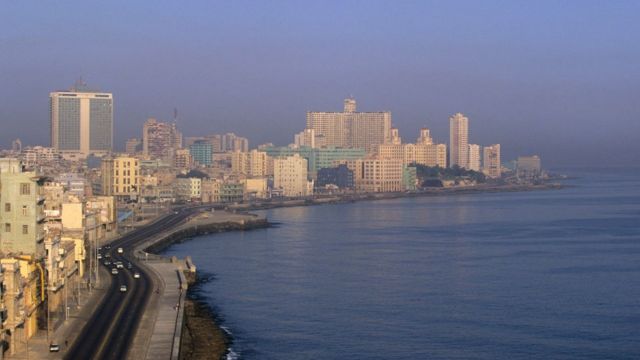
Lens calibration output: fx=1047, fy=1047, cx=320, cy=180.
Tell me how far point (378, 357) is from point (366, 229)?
19225 millimetres

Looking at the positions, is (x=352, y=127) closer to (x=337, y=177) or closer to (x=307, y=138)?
(x=307, y=138)

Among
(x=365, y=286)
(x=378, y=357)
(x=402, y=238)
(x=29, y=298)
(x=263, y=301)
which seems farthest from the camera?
(x=402, y=238)

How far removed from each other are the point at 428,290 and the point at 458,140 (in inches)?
2815

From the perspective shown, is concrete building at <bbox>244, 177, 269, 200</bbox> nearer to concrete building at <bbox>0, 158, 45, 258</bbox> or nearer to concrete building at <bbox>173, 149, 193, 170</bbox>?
concrete building at <bbox>173, 149, 193, 170</bbox>

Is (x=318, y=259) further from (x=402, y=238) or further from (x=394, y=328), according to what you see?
(x=394, y=328)

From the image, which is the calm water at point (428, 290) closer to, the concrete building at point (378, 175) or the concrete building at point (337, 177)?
the concrete building at point (337, 177)

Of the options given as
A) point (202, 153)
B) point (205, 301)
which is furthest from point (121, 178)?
point (202, 153)

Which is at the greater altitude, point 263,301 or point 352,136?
point 352,136

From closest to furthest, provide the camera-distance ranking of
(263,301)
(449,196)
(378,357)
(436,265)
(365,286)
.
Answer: (378,357) → (263,301) → (365,286) → (436,265) → (449,196)

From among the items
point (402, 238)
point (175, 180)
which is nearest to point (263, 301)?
point (402, 238)

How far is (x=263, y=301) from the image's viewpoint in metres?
16.0

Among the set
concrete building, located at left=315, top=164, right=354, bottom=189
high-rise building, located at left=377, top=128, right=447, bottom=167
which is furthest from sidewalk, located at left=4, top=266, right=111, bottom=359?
high-rise building, located at left=377, top=128, right=447, bottom=167

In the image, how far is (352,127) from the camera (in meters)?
87.1

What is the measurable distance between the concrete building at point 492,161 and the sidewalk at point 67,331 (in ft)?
242
